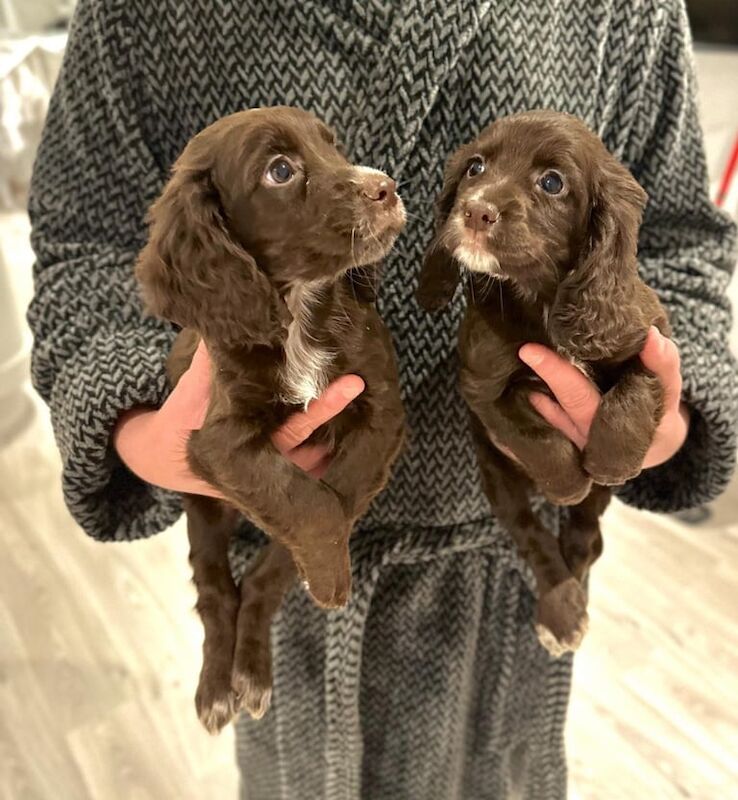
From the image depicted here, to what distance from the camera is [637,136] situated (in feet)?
4.08

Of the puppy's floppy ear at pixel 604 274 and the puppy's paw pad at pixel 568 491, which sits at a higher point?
the puppy's floppy ear at pixel 604 274

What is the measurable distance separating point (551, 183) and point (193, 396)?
0.52 meters

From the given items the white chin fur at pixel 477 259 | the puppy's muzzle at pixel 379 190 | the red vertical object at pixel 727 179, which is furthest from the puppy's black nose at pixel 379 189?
the red vertical object at pixel 727 179

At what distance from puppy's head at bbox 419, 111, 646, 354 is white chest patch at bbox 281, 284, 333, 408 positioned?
19cm

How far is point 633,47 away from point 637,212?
369 mm

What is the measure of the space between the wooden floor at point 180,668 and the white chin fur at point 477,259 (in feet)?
5.98

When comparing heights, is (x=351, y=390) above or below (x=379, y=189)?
below

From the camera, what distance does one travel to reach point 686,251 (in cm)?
129

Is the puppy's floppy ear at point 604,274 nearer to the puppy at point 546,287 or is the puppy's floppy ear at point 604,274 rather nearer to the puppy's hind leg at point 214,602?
the puppy at point 546,287

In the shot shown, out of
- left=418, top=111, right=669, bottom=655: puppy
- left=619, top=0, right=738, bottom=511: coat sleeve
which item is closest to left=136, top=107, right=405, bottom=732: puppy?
left=418, top=111, right=669, bottom=655: puppy

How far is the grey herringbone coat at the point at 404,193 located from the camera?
113 centimetres

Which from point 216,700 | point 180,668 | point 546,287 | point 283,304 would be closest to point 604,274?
point 546,287

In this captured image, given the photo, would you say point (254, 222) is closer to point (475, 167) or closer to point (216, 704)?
point (475, 167)

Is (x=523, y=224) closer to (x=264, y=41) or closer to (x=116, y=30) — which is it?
(x=264, y=41)
